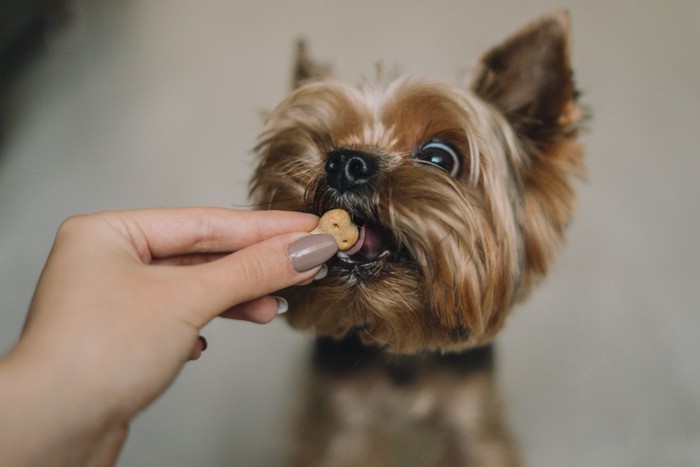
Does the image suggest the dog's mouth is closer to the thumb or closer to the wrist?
the thumb

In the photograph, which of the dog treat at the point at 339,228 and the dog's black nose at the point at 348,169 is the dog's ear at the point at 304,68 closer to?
the dog's black nose at the point at 348,169

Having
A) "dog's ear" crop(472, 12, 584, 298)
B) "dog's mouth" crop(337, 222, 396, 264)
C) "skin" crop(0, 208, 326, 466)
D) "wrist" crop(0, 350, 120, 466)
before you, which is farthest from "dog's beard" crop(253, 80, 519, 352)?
"wrist" crop(0, 350, 120, 466)

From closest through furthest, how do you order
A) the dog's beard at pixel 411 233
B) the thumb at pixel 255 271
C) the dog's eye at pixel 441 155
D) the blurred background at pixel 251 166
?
the thumb at pixel 255 271, the dog's beard at pixel 411 233, the dog's eye at pixel 441 155, the blurred background at pixel 251 166

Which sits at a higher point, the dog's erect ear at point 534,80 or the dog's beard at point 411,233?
the dog's erect ear at point 534,80

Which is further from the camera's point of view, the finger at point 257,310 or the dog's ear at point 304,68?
the dog's ear at point 304,68

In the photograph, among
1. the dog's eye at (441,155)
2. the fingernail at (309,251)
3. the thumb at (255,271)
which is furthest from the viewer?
the dog's eye at (441,155)

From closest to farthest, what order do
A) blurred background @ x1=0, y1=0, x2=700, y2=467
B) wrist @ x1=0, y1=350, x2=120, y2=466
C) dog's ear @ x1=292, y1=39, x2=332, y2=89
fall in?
wrist @ x1=0, y1=350, x2=120, y2=466
blurred background @ x1=0, y1=0, x2=700, y2=467
dog's ear @ x1=292, y1=39, x2=332, y2=89

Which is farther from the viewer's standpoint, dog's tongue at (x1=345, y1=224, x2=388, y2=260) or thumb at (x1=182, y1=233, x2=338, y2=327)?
dog's tongue at (x1=345, y1=224, x2=388, y2=260)

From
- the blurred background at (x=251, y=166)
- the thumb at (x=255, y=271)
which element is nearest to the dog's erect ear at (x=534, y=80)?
the blurred background at (x=251, y=166)

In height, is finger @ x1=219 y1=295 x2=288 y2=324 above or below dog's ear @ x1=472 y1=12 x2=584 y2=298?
below
